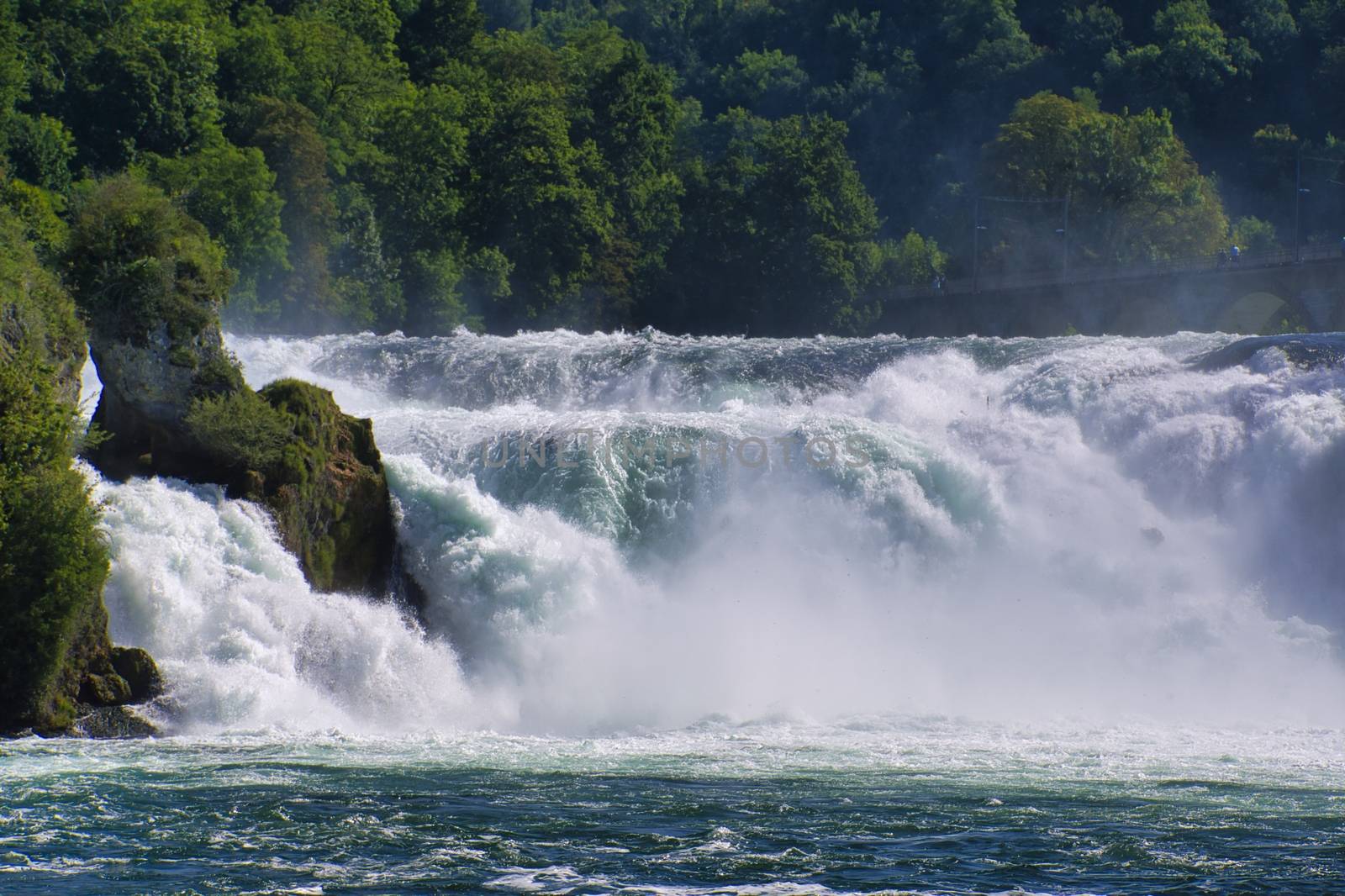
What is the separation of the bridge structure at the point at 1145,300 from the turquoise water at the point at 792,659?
89.7 feet

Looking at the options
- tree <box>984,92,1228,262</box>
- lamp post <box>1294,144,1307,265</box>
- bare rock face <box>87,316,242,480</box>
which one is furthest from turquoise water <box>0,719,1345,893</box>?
lamp post <box>1294,144,1307,265</box>

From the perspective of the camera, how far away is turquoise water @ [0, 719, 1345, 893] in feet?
42.1

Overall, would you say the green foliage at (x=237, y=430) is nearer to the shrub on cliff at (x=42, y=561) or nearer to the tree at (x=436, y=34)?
the shrub on cliff at (x=42, y=561)

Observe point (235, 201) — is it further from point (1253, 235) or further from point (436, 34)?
point (1253, 235)

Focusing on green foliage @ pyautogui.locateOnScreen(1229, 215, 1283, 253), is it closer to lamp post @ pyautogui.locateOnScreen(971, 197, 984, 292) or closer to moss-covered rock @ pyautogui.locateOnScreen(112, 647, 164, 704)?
lamp post @ pyautogui.locateOnScreen(971, 197, 984, 292)

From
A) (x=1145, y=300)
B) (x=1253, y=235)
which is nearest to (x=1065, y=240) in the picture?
(x=1145, y=300)

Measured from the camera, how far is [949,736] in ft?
63.9

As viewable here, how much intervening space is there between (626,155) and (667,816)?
53.0 metres

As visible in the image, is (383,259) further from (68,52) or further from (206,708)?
(206,708)

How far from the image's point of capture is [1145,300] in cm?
5903

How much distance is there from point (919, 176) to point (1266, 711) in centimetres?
6402

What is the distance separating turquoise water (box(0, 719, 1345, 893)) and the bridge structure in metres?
40.2

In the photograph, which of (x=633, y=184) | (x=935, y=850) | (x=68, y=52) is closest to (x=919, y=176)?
(x=633, y=184)

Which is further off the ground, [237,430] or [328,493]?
[237,430]
